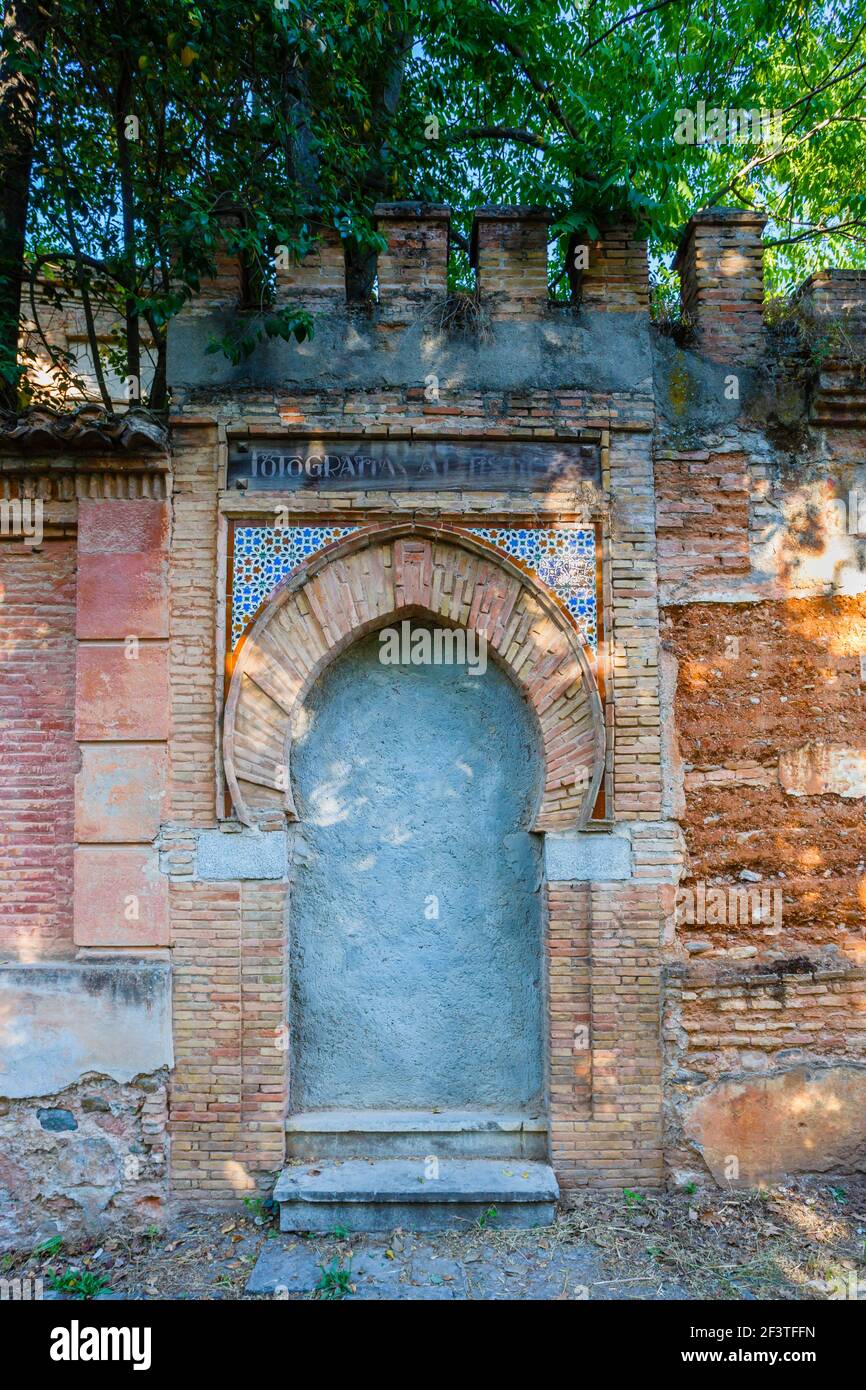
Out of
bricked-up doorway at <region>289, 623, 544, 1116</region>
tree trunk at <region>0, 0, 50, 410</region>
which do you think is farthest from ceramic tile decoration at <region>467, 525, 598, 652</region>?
tree trunk at <region>0, 0, 50, 410</region>

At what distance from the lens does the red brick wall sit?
4652mm

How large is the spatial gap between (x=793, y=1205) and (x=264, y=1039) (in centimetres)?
288

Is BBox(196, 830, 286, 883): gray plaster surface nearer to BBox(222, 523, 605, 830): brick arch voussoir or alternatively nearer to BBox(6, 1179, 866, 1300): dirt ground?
BBox(222, 523, 605, 830): brick arch voussoir

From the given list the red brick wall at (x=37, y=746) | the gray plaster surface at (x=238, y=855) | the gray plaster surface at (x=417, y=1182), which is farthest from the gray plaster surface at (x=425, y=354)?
the gray plaster surface at (x=417, y=1182)

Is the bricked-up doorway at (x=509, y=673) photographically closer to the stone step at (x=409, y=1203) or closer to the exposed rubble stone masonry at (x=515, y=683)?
the exposed rubble stone masonry at (x=515, y=683)

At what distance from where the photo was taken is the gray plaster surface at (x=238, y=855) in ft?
15.0

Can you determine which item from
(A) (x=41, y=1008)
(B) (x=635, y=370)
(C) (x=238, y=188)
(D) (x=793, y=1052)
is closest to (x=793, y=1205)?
(D) (x=793, y=1052)

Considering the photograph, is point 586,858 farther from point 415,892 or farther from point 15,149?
point 15,149

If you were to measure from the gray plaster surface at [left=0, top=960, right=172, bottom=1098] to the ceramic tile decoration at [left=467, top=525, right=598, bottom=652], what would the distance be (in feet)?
9.53

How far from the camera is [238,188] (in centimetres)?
475

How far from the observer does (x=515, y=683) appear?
492 cm

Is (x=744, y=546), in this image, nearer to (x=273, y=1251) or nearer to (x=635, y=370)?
(x=635, y=370)

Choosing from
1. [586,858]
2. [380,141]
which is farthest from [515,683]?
[380,141]

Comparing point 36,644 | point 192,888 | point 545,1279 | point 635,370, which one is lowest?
point 545,1279
